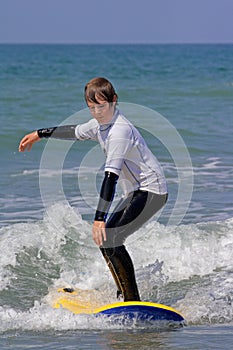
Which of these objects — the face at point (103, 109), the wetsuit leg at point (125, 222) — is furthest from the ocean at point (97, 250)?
the face at point (103, 109)

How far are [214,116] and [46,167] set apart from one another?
8.23 meters

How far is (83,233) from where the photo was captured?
8.49 m

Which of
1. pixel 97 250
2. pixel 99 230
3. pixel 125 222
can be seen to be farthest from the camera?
pixel 97 250

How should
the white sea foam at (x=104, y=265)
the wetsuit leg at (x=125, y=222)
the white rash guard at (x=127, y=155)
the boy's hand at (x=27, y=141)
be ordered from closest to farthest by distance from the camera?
the white rash guard at (x=127, y=155) < the wetsuit leg at (x=125, y=222) < the boy's hand at (x=27, y=141) < the white sea foam at (x=104, y=265)

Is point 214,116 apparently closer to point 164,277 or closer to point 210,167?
point 210,167

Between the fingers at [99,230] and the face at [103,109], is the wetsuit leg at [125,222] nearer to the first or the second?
the fingers at [99,230]

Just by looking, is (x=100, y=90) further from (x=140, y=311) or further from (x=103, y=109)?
(x=140, y=311)

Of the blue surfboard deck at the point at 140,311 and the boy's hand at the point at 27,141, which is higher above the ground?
the boy's hand at the point at 27,141

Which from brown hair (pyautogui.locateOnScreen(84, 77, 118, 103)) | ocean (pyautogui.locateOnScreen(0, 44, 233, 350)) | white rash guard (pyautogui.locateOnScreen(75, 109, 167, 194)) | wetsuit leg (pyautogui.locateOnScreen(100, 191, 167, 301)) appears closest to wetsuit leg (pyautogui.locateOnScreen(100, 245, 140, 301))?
wetsuit leg (pyautogui.locateOnScreen(100, 191, 167, 301))

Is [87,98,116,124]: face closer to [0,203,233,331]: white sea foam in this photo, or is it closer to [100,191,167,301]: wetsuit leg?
[100,191,167,301]: wetsuit leg

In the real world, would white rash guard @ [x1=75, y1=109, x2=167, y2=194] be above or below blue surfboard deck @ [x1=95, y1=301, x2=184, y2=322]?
above

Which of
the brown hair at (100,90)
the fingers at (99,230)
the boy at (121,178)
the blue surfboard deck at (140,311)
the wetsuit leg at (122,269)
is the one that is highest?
the brown hair at (100,90)

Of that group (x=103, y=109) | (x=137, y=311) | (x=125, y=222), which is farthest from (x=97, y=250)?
(x=103, y=109)

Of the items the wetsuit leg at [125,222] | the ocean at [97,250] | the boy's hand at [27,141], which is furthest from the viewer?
the boy's hand at [27,141]
